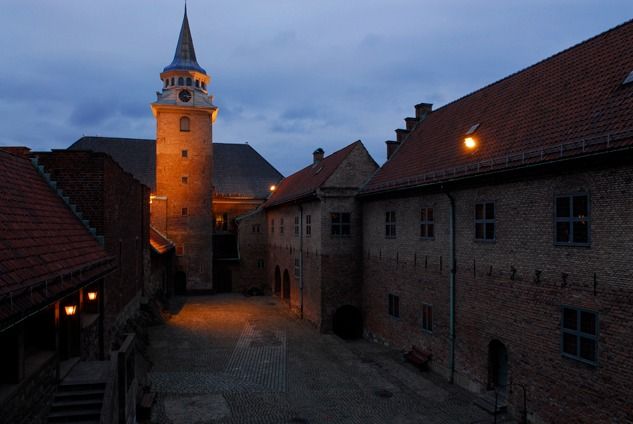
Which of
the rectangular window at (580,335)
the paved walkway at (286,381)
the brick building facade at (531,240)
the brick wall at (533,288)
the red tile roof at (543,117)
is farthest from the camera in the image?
the paved walkway at (286,381)

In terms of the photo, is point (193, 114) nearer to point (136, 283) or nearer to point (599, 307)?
point (136, 283)

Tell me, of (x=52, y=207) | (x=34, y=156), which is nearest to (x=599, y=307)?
(x=52, y=207)

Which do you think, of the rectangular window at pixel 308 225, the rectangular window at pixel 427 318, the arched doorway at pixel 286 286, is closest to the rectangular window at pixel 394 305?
the rectangular window at pixel 427 318

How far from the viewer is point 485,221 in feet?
49.9

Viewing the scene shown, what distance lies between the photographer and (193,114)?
3778cm

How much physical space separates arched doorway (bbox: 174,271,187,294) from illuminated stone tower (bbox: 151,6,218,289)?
0.55ft

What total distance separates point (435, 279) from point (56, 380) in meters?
12.5

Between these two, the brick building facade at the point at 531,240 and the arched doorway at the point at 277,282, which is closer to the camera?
the brick building facade at the point at 531,240

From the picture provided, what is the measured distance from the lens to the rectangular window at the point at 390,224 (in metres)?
20.9

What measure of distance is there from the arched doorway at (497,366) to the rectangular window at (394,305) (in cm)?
578

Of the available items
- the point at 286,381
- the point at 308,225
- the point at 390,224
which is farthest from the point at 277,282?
the point at 286,381

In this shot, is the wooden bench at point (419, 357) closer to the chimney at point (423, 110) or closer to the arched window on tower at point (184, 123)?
the chimney at point (423, 110)

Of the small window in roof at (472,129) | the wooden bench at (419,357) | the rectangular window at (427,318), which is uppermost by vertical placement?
the small window in roof at (472,129)

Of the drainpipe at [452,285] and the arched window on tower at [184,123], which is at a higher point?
the arched window on tower at [184,123]
